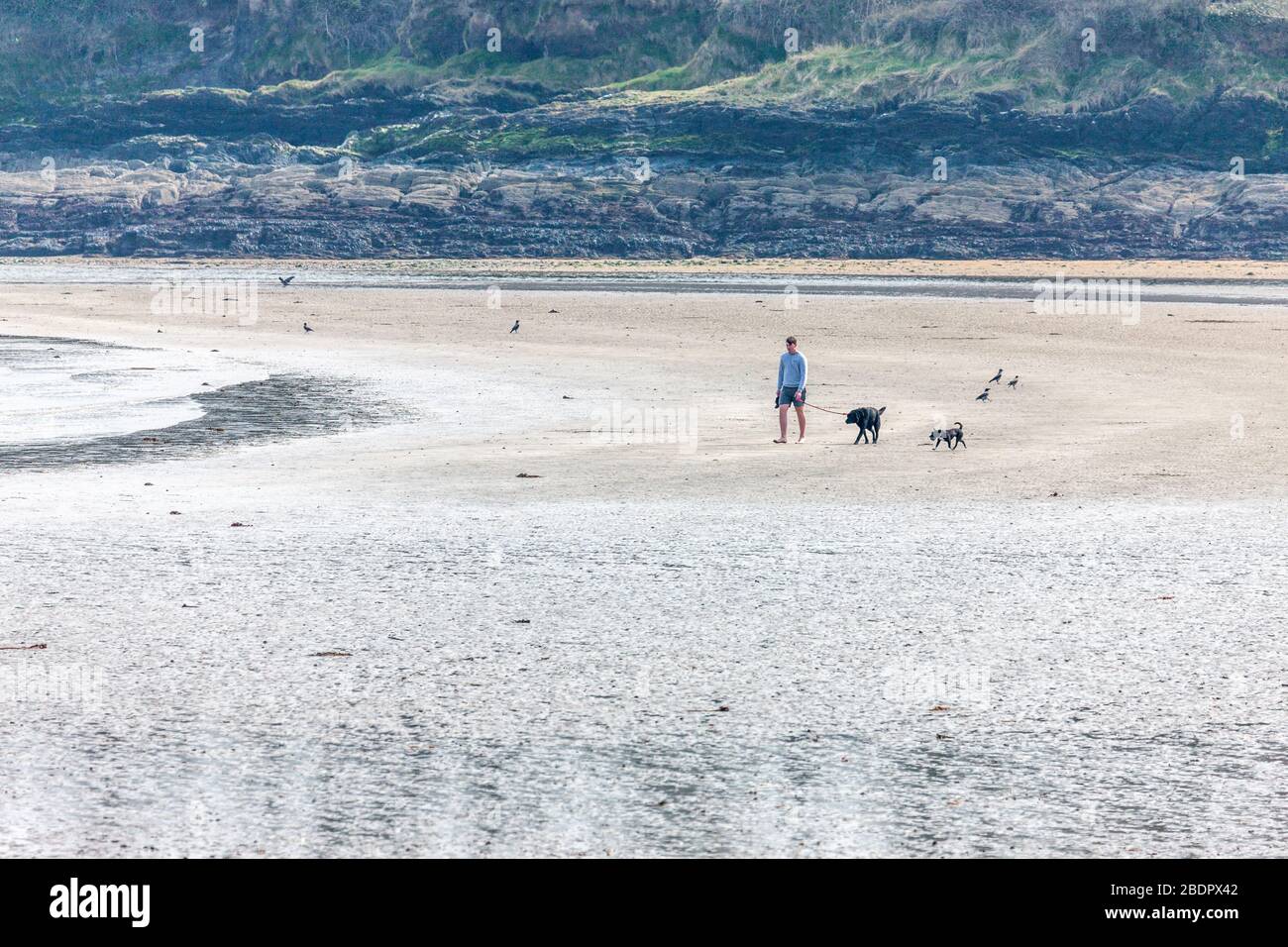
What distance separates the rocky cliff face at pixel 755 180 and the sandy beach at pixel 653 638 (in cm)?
11172

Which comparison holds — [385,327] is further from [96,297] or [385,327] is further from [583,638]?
[583,638]

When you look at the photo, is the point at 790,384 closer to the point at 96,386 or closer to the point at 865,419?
the point at 865,419

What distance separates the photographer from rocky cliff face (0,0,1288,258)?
135 metres

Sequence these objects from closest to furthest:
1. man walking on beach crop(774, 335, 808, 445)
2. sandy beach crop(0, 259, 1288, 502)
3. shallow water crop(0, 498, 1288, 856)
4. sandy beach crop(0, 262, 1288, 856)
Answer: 1. shallow water crop(0, 498, 1288, 856)
2. sandy beach crop(0, 262, 1288, 856)
3. sandy beach crop(0, 259, 1288, 502)
4. man walking on beach crop(774, 335, 808, 445)

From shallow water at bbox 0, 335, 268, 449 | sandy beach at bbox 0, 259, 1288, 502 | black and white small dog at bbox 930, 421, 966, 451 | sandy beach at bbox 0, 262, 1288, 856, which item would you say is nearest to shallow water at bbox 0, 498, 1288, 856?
sandy beach at bbox 0, 262, 1288, 856

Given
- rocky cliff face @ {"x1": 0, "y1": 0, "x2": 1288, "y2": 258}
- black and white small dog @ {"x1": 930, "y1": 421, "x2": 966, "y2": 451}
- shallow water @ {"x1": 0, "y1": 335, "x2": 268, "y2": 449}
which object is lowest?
shallow water @ {"x1": 0, "y1": 335, "x2": 268, "y2": 449}

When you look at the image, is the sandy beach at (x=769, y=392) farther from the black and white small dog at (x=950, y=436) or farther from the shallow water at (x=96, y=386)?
the shallow water at (x=96, y=386)

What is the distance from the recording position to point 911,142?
160 meters

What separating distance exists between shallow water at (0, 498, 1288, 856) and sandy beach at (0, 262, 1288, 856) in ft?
0.11

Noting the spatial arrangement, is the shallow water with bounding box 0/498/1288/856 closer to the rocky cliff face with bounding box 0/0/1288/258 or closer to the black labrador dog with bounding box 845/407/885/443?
the black labrador dog with bounding box 845/407/885/443

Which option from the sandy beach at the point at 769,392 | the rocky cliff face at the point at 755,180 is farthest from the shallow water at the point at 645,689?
the rocky cliff face at the point at 755,180

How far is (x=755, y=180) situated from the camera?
149625mm

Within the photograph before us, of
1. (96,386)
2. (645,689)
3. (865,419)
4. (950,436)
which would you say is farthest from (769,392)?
(645,689)

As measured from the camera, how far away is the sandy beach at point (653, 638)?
7703 millimetres
